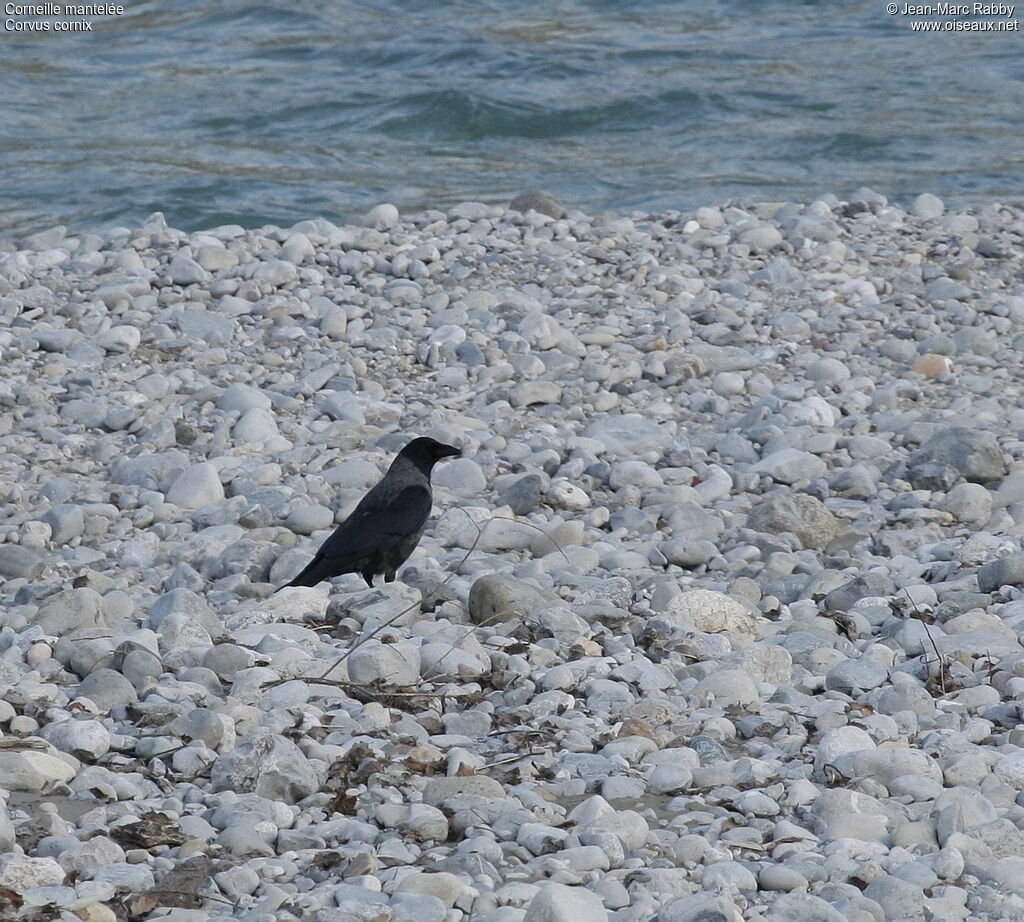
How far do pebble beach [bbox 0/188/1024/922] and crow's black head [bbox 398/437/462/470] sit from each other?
11.0 inches

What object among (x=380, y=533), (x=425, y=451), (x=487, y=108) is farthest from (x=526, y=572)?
(x=487, y=108)

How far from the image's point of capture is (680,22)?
17.0 metres

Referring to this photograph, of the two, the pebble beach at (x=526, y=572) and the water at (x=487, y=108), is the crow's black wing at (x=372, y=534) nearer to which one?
the pebble beach at (x=526, y=572)

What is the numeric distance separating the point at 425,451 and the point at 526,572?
25.2 inches

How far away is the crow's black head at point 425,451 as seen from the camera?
17.0ft

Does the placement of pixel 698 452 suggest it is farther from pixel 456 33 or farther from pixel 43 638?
pixel 456 33

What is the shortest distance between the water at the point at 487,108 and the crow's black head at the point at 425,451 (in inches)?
227

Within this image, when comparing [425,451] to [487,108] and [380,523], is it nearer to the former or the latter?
[380,523]

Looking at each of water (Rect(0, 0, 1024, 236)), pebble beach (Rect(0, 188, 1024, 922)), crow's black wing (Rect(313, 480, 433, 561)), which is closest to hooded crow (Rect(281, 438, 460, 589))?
crow's black wing (Rect(313, 480, 433, 561))

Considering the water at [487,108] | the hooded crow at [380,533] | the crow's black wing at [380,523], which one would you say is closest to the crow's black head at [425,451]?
the hooded crow at [380,533]

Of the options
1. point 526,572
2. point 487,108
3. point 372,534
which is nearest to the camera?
point 372,534

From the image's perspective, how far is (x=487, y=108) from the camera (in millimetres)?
13703

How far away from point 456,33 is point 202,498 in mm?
11722

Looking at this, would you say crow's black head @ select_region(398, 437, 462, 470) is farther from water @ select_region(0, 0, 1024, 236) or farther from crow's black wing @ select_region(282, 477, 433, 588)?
water @ select_region(0, 0, 1024, 236)
